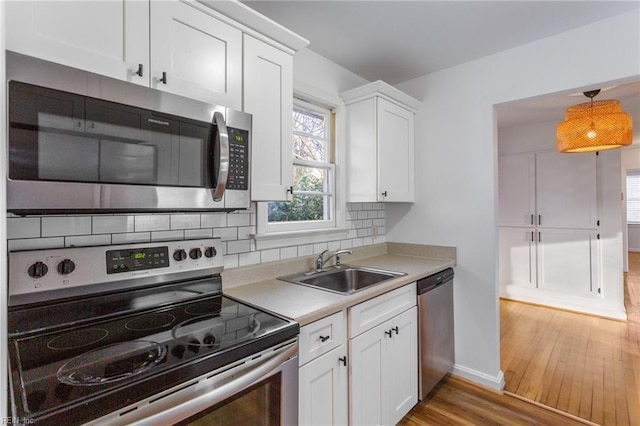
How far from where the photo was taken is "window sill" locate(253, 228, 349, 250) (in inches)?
74.5

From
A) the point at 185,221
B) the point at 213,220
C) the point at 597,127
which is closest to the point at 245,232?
the point at 213,220

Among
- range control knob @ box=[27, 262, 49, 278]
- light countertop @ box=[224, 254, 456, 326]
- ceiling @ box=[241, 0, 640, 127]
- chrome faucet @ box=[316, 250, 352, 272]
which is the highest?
ceiling @ box=[241, 0, 640, 127]

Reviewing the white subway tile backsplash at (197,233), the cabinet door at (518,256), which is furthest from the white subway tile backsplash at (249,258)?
the cabinet door at (518,256)

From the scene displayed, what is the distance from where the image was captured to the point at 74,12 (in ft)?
3.26

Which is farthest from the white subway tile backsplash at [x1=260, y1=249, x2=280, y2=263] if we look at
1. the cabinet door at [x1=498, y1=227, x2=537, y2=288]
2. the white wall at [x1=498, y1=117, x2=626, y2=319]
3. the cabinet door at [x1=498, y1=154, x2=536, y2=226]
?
the white wall at [x1=498, y1=117, x2=626, y2=319]

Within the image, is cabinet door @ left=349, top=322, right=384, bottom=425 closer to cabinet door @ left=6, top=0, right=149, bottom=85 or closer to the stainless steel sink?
the stainless steel sink

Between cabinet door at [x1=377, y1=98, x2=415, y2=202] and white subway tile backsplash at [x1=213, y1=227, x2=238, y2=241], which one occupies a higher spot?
cabinet door at [x1=377, y1=98, x2=415, y2=202]

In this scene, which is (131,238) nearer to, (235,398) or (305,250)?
(235,398)

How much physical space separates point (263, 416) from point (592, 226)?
14.9 ft

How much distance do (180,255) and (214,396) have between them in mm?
705

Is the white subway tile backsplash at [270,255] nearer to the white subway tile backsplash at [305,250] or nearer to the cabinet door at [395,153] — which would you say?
the white subway tile backsplash at [305,250]

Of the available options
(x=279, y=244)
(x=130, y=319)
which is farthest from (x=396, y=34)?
(x=130, y=319)

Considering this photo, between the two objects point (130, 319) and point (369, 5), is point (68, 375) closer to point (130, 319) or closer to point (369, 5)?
point (130, 319)

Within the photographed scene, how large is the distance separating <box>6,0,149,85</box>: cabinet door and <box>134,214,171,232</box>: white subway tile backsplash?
0.58 meters
